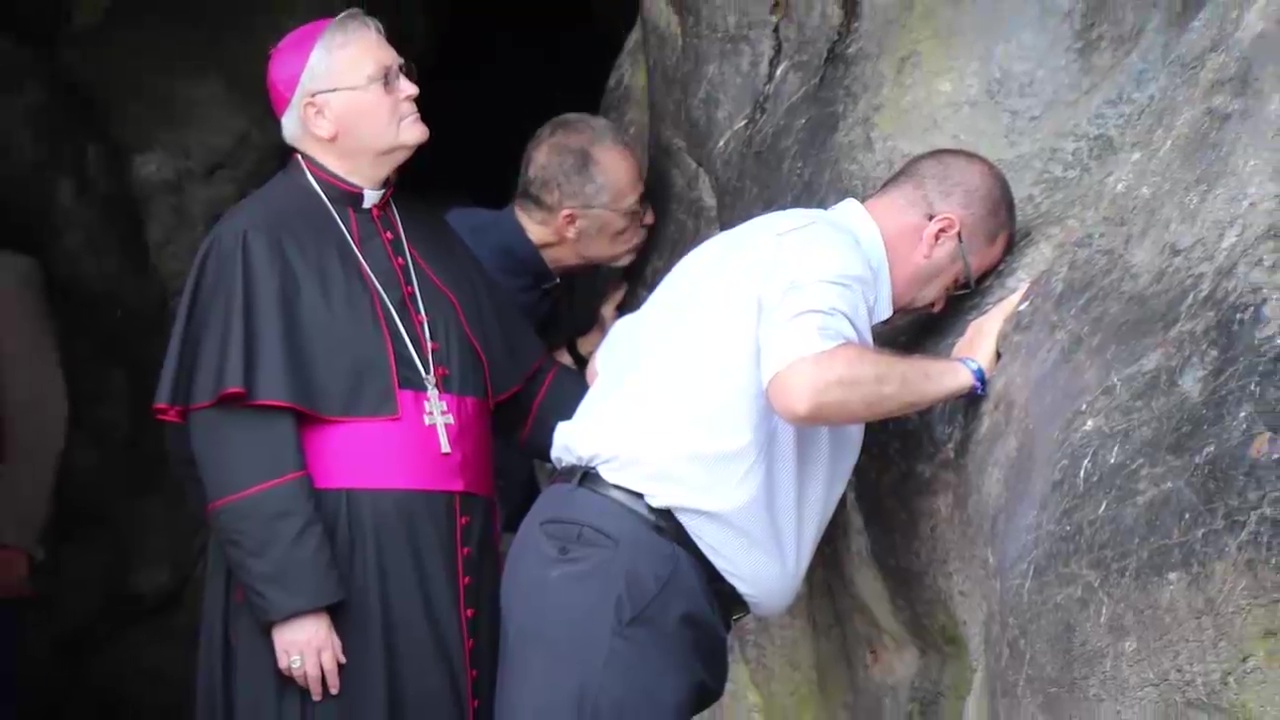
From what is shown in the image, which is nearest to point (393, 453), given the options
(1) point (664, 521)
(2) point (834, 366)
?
(1) point (664, 521)

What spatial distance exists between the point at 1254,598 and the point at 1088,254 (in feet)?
2.38

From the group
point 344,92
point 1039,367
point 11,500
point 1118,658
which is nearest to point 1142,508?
point 1118,658

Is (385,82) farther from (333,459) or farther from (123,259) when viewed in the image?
(123,259)

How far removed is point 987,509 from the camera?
236 cm

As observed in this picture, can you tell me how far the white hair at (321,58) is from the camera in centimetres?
280

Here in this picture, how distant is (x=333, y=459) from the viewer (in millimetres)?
2680

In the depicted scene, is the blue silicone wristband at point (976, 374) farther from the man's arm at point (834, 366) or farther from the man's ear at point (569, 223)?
the man's ear at point (569, 223)

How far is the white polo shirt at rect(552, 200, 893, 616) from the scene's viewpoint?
7.36 ft

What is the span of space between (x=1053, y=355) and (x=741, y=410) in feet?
1.52

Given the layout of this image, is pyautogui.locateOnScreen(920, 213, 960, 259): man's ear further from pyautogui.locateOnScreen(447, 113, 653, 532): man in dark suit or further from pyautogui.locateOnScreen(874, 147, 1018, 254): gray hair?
pyautogui.locateOnScreen(447, 113, 653, 532): man in dark suit

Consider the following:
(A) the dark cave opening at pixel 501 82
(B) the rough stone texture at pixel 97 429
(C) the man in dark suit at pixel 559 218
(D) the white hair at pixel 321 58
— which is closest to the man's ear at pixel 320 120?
(D) the white hair at pixel 321 58

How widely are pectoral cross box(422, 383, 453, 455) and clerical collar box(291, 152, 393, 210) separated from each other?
1.29ft

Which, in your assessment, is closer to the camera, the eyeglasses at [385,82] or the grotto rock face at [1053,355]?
the grotto rock face at [1053,355]

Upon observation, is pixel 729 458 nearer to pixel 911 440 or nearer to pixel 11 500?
pixel 911 440
